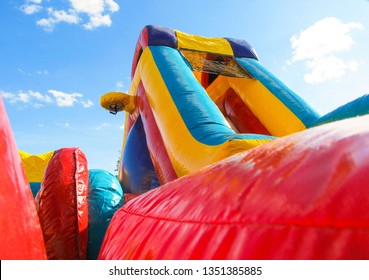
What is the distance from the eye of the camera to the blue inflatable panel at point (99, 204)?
56.1 inches

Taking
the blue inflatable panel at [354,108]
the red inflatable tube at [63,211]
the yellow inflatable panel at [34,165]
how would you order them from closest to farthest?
the red inflatable tube at [63,211] < the blue inflatable panel at [354,108] < the yellow inflatable panel at [34,165]

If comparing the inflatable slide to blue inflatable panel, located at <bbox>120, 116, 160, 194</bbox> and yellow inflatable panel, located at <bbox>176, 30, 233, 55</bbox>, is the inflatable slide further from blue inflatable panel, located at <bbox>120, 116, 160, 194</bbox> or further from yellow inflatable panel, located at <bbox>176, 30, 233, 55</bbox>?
yellow inflatable panel, located at <bbox>176, 30, 233, 55</bbox>

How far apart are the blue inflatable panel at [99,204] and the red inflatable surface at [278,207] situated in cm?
78

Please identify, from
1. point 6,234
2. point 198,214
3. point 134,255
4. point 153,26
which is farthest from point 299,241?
point 153,26

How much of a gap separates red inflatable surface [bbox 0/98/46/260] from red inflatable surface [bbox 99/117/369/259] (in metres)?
0.18

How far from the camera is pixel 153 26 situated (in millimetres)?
3299

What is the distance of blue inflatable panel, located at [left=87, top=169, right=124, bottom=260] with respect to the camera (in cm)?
143

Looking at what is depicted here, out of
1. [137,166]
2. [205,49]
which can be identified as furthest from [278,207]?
[205,49]

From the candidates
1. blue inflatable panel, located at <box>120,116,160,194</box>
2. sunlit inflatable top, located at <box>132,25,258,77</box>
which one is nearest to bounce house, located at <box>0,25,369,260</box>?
blue inflatable panel, located at <box>120,116,160,194</box>

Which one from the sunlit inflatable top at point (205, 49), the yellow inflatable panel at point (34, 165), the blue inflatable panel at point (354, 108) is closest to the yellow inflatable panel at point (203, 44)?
the sunlit inflatable top at point (205, 49)

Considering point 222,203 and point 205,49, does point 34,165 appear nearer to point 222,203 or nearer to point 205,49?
point 205,49

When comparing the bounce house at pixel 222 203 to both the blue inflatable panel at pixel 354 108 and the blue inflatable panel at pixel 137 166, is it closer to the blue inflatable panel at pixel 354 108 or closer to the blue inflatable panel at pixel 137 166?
the blue inflatable panel at pixel 354 108

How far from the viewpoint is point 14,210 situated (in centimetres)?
59

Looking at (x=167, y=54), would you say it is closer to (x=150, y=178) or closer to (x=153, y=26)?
(x=153, y=26)
